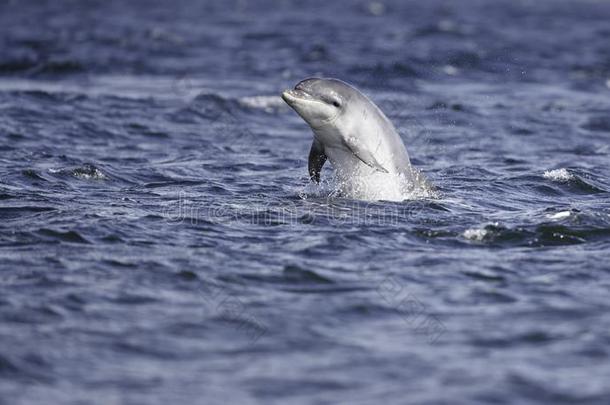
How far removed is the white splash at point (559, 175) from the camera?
662 inches

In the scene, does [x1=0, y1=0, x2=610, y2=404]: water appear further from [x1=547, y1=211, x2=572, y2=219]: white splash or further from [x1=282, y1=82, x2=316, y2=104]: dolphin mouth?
[x1=282, y1=82, x2=316, y2=104]: dolphin mouth

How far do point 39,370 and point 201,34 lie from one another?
33.4 metres

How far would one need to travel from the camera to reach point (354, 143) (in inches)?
556

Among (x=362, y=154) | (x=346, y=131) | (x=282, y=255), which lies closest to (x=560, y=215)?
(x=362, y=154)

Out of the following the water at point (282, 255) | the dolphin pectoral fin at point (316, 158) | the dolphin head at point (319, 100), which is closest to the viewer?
the water at point (282, 255)

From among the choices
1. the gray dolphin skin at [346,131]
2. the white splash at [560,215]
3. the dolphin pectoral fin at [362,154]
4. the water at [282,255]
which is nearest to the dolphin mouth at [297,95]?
the gray dolphin skin at [346,131]

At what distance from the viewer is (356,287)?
10.8 metres

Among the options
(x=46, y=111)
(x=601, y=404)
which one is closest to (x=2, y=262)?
(x=601, y=404)

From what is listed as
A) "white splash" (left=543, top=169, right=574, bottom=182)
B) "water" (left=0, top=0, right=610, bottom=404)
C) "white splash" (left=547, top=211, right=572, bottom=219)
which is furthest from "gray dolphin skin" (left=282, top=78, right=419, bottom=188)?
"white splash" (left=543, top=169, right=574, bottom=182)

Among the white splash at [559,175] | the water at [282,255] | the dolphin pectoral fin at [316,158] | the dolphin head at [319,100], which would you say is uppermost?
the dolphin head at [319,100]

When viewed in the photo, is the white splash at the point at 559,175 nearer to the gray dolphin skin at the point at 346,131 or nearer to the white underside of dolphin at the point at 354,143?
the white underside of dolphin at the point at 354,143

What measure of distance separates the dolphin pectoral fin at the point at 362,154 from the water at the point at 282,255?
1.75 ft

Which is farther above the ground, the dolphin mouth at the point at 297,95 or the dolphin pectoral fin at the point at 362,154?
the dolphin mouth at the point at 297,95

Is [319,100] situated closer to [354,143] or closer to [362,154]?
[354,143]
